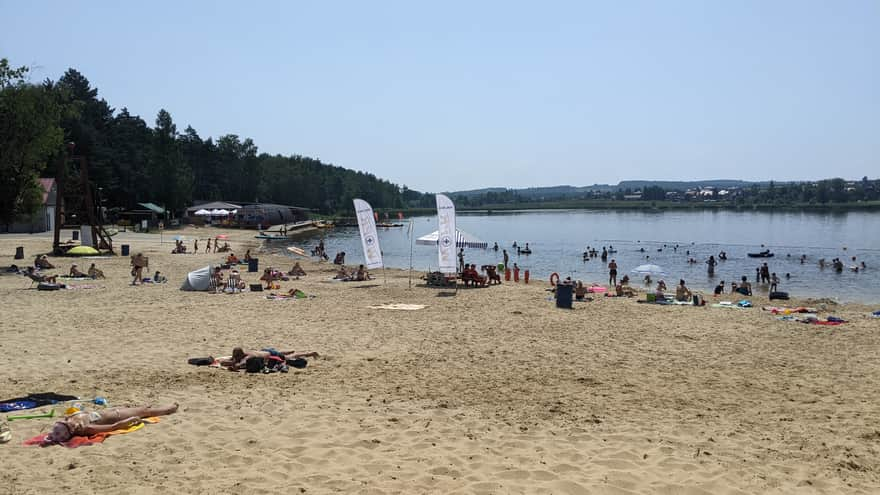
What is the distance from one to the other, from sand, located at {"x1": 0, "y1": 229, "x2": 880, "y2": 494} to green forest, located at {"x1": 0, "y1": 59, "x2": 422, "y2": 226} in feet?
46.4

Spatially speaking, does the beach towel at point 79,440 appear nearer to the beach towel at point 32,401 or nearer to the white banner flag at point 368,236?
the beach towel at point 32,401

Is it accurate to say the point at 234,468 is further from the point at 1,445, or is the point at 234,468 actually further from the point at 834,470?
the point at 834,470

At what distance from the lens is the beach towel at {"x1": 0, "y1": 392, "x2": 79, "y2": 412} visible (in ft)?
27.1

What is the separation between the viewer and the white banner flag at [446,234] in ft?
70.5

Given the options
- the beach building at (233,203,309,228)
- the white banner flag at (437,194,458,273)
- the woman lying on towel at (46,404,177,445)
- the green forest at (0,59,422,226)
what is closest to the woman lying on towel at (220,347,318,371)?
the woman lying on towel at (46,404,177,445)

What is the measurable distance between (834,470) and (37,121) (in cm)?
3167

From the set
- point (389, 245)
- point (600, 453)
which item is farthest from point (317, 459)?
point (389, 245)

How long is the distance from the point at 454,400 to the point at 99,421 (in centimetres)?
456

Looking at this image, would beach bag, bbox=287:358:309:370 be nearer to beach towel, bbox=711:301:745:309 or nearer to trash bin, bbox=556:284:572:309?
trash bin, bbox=556:284:572:309

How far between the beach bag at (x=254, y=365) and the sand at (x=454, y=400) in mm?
397

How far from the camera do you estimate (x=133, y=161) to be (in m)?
71.8

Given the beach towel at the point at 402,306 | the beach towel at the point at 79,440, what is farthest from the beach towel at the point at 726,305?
the beach towel at the point at 79,440

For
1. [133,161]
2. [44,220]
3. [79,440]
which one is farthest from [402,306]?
[133,161]

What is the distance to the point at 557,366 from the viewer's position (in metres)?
11.7
